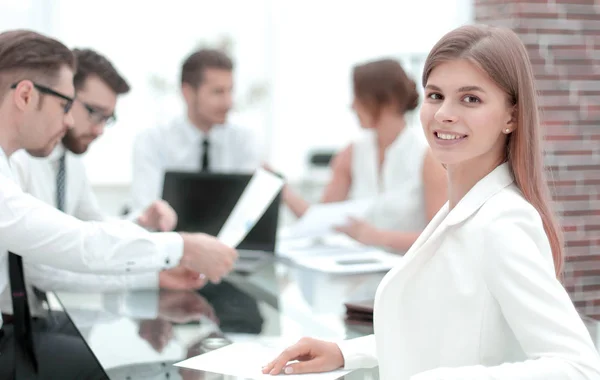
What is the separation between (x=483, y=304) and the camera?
1.07m

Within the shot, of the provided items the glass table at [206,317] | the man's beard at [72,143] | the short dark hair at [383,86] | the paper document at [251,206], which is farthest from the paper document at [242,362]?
the short dark hair at [383,86]

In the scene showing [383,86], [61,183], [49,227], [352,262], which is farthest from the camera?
[383,86]

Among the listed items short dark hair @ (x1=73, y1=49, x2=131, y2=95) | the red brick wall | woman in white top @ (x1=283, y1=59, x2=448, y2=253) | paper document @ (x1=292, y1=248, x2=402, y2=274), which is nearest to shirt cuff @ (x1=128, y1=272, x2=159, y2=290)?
paper document @ (x1=292, y1=248, x2=402, y2=274)

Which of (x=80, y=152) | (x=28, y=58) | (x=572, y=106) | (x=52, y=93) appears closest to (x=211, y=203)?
(x=80, y=152)

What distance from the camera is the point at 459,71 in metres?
1.14

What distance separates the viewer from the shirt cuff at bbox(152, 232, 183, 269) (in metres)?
1.96

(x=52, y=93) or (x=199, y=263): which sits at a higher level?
(x=52, y=93)

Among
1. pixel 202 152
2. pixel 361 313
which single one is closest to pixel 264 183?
pixel 361 313

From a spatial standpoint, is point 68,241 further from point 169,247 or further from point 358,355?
point 358,355

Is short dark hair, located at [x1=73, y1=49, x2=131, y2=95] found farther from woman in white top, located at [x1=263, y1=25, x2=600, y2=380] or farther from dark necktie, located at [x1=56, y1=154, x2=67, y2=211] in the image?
woman in white top, located at [x1=263, y1=25, x2=600, y2=380]

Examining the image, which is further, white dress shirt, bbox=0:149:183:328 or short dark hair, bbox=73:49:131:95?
short dark hair, bbox=73:49:131:95

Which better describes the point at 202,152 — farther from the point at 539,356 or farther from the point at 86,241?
the point at 539,356

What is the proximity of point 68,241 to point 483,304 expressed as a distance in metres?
1.11

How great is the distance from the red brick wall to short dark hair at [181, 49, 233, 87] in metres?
1.37
